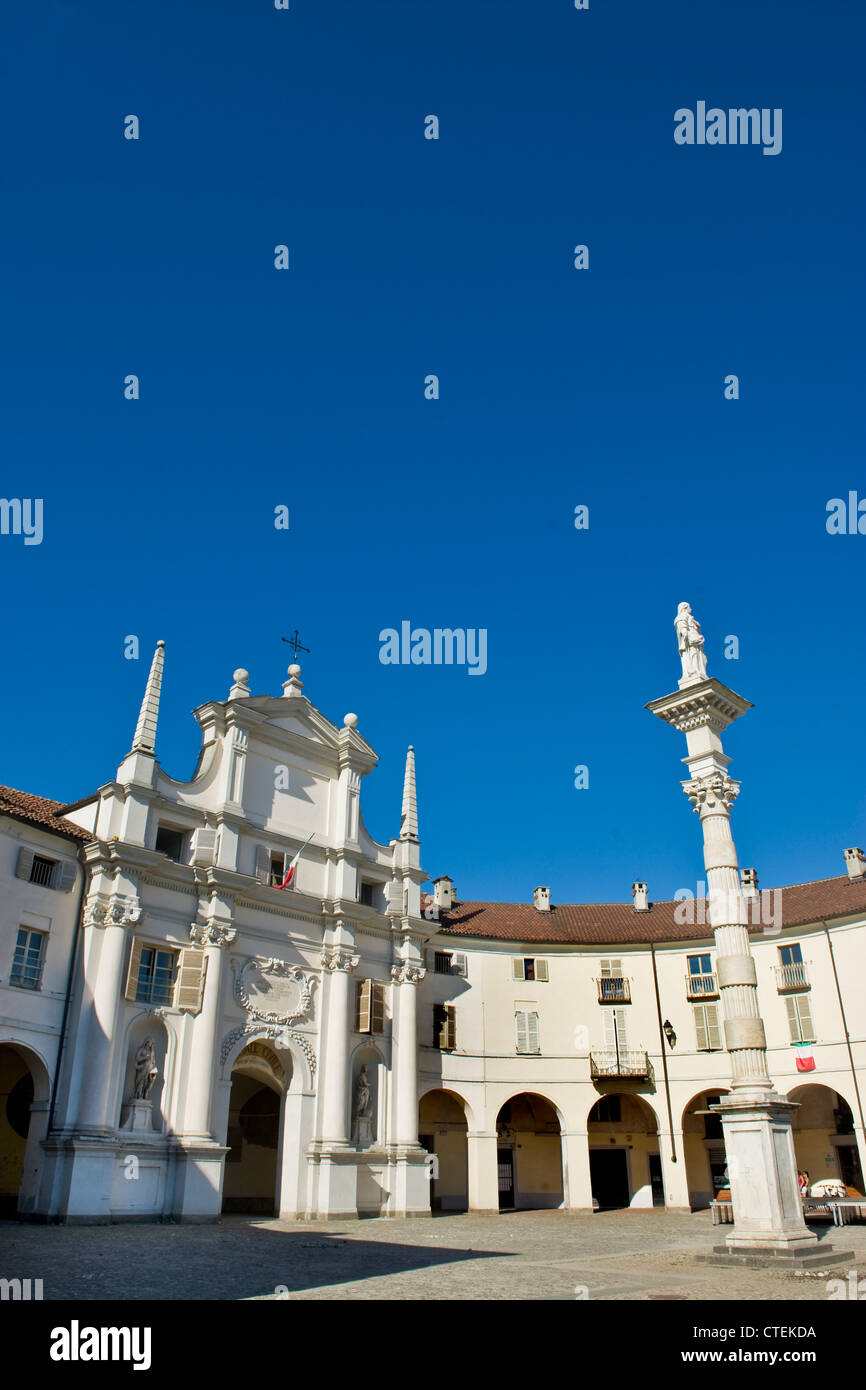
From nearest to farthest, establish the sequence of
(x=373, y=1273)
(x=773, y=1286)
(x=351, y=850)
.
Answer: (x=773, y=1286), (x=373, y=1273), (x=351, y=850)

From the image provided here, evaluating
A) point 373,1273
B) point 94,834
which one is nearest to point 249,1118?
point 94,834

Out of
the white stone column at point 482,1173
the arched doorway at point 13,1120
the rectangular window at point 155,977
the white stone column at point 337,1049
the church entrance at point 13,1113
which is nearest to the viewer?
the rectangular window at point 155,977

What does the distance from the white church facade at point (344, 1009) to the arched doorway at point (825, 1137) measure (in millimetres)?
121

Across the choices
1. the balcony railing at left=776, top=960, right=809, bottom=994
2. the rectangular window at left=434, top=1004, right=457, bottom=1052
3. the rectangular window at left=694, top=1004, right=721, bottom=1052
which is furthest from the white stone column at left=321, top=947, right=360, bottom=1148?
the balcony railing at left=776, top=960, right=809, bottom=994

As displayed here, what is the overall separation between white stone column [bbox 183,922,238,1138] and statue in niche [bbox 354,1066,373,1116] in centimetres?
620

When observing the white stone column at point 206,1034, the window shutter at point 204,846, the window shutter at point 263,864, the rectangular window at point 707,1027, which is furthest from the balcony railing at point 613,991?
the window shutter at point 204,846

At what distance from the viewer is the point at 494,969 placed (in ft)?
132

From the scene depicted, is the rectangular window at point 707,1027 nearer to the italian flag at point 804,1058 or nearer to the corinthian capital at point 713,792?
the italian flag at point 804,1058

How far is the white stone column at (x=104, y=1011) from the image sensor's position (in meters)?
25.6

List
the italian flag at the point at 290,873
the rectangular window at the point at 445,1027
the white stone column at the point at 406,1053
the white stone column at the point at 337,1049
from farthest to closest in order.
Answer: the rectangular window at the point at 445,1027 < the white stone column at the point at 406,1053 < the italian flag at the point at 290,873 < the white stone column at the point at 337,1049

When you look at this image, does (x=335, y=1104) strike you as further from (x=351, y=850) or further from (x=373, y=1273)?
(x=373, y=1273)

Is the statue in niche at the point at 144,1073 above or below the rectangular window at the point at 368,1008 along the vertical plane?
below

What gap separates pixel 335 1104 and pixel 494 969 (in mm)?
10492
